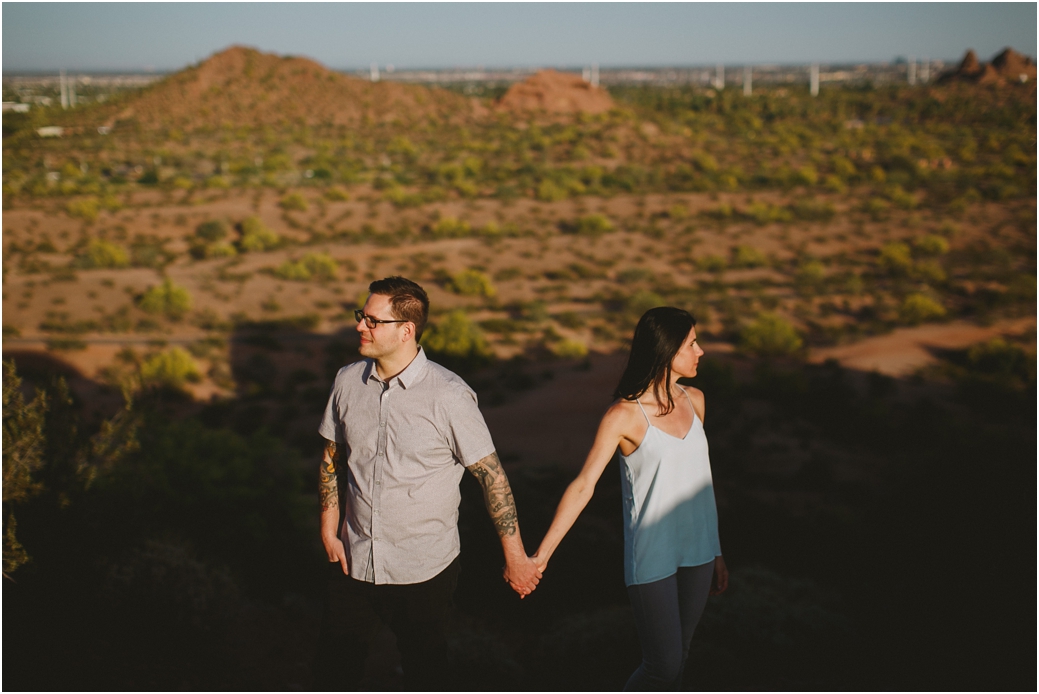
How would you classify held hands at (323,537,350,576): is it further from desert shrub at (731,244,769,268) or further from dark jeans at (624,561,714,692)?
desert shrub at (731,244,769,268)

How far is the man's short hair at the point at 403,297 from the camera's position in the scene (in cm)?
273

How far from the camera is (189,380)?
49.9 feet

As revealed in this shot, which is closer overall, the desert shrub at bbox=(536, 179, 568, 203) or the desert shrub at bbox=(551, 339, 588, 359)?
the desert shrub at bbox=(551, 339, 588, 359)

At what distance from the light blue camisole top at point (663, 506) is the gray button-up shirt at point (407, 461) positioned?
58 cm

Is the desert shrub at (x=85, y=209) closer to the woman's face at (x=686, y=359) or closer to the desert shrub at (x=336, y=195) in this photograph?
the desert shrub at (x=336, y=195)

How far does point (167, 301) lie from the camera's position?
1931 cm

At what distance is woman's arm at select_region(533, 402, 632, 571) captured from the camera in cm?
274

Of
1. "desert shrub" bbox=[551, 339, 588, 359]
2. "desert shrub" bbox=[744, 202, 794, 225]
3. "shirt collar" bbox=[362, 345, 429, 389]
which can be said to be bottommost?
"desert shrub" bbox=[551, 339, 588, 359]

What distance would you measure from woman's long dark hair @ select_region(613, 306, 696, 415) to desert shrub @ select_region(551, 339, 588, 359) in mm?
14084

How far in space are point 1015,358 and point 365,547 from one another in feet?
54.6

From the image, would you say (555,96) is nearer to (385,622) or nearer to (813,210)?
(813,210)

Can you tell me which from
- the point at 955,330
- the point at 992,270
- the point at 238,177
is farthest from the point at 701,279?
the point at 238,177

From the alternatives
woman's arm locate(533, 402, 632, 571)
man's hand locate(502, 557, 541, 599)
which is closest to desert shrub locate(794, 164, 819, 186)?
woman's arm locate(533, 402, 632, 571)

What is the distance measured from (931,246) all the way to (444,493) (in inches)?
1126
